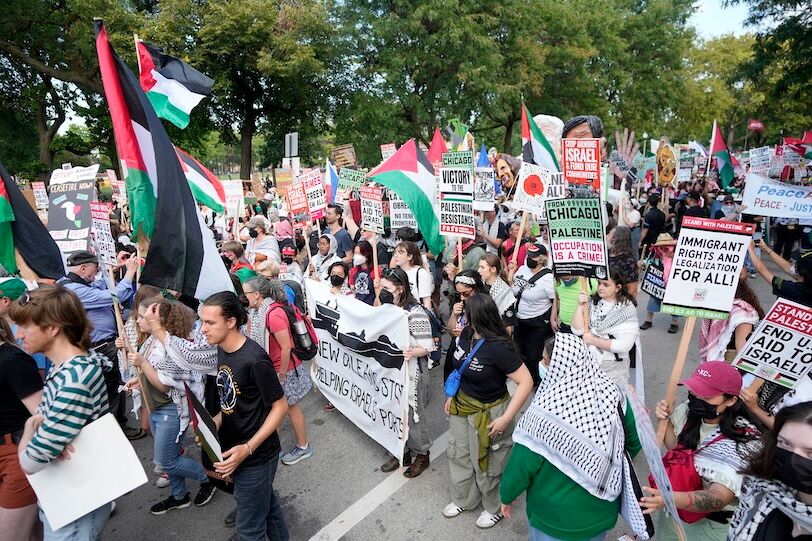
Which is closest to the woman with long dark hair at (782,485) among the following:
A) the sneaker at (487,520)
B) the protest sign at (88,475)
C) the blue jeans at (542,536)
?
the blue jeans at (542,536)

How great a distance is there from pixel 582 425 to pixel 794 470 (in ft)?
2.87

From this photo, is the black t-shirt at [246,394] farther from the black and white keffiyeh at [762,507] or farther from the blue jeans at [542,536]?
the black and white keffiyeh at [762,507]

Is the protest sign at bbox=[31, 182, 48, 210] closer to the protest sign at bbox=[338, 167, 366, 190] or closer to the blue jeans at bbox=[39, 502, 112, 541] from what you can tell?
the protest sign at bbox=[338, 167, 366, 190]

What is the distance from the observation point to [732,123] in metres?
41.2

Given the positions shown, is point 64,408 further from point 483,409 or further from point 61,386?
point 483,409

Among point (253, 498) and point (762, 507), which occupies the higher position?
point (762, 507)

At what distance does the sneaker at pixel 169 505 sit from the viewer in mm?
4066

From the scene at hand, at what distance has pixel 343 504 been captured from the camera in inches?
159

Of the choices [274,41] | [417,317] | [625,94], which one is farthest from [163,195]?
[625,94]

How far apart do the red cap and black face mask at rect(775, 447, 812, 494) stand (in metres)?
0.74

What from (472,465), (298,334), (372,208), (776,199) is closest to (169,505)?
(298,334)

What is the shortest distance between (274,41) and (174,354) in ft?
75.2

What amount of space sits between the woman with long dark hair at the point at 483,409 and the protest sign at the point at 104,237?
153 inches

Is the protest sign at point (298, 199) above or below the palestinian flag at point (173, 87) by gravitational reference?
below
